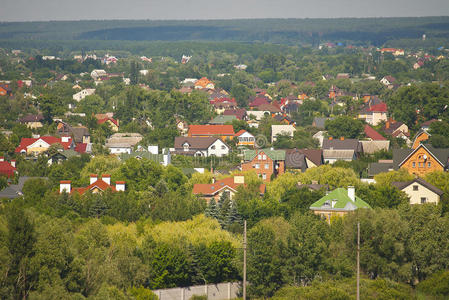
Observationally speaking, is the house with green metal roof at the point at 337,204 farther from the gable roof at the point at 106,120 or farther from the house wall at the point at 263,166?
the gable roof at the point at 106,120

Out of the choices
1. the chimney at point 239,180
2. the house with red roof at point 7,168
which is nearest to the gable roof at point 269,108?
the house with red roof at point 7,168

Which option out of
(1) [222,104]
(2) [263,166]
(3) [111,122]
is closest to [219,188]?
(2) [263,166]

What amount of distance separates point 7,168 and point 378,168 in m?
24.5

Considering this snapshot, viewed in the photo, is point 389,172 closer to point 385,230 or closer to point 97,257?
point 385,230

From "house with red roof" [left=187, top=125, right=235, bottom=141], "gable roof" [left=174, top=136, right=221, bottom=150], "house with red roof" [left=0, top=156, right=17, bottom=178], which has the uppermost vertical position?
"house with red roof" [left=0, top=156, right=17, bottom=178]

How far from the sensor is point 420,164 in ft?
198

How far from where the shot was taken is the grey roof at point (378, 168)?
60.6 meters

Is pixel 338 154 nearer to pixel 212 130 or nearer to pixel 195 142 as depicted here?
pixel 195 142

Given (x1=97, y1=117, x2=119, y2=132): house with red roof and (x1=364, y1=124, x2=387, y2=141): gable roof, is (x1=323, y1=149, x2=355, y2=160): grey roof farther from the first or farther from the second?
(x1=97, y1=117, x2=119, y2=132): house with red roof

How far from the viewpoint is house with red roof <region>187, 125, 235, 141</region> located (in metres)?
83.6

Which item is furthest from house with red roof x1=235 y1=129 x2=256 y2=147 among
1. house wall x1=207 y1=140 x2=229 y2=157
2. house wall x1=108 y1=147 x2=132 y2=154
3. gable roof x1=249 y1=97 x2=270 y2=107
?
gable roof x1=249 y1=97 x2=270 y2=107

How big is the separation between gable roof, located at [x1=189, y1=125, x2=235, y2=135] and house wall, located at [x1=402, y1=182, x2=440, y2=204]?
34.2 metres

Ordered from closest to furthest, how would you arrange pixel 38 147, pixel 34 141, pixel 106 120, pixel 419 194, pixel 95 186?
pixel 95 186
pixel 419 194
pixel 38 147
pixel 34 141
pixel 106 120

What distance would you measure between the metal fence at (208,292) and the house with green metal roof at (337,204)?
10629 millimetres
